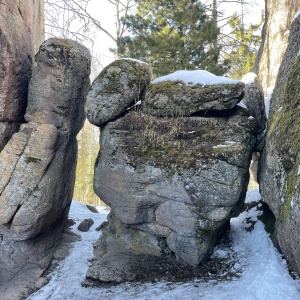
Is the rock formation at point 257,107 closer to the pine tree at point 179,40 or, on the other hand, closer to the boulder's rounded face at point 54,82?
the boulder's rounded face at point 54,82

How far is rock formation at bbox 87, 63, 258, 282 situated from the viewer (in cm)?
672

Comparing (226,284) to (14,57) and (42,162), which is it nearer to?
(42,162)

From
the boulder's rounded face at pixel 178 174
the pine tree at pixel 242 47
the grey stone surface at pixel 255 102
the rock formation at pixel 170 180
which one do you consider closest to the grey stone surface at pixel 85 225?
the rock formation at pixel 170 180

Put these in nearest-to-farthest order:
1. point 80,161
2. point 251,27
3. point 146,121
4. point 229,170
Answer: point 229,170
point 146,121
point 251,27
point 80,161

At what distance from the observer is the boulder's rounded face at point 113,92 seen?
7852 millimetres

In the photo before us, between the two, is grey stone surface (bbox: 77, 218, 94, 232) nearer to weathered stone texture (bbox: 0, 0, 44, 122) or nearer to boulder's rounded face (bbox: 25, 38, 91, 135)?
boulder's rounded face (bbox: 25, 38, 91, 135)

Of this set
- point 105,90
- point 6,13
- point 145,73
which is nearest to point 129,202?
point 105,90

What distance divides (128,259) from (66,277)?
1.43 meters

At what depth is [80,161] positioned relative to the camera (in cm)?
2872

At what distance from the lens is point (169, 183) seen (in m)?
6.93

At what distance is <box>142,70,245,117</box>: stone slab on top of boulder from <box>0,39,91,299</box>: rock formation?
2.19m

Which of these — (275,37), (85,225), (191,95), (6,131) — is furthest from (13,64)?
(275,37)

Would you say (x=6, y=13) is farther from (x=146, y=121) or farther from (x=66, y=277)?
(x=66, y=277)

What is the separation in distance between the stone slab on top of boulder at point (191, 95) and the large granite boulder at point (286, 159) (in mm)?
1104
